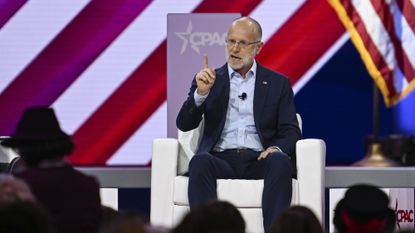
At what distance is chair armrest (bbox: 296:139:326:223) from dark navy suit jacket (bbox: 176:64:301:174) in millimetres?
137

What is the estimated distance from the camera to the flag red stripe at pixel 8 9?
285 inches

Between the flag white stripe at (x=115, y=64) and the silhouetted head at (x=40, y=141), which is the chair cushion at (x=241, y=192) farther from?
the flag white stripe at (x=115, y=64)

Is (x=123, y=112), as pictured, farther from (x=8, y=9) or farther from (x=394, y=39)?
(x=394, y=39)

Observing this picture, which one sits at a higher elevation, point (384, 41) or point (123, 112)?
point (384, 41)

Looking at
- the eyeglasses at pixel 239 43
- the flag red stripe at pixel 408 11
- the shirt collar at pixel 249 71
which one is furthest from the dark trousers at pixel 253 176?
the flag red stripe at pixel 408 11

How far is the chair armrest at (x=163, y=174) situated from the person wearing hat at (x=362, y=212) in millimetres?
2394

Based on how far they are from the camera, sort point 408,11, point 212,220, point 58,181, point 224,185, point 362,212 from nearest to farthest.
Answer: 1. point 212,220
2. point 362,212
3. point 58,181
4. point 224,185
5. point 408,11

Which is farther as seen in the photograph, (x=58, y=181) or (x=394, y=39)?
(x=394, y=39)

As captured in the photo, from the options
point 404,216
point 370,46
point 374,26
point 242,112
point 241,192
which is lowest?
point 404,216

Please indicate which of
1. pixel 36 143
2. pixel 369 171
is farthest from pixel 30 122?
pixel 369 171

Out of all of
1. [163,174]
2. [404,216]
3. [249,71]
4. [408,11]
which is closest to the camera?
[163,174]

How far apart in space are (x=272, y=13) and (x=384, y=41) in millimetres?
931

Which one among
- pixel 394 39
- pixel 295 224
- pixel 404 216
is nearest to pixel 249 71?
pixel 404 216

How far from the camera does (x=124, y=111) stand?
729cm
